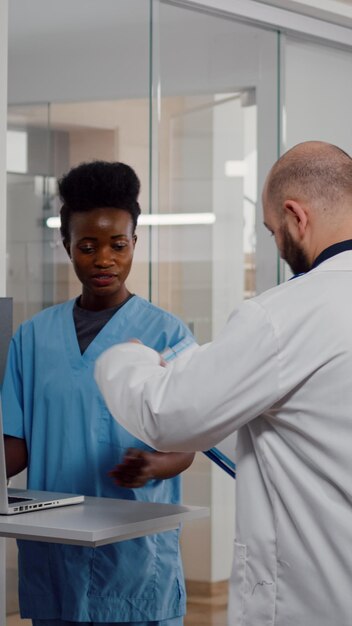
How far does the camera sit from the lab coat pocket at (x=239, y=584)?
192 centimetres

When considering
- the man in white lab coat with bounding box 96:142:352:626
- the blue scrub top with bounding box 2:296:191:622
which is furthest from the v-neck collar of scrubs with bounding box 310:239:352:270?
the blue scrub top with bounding box 2:296:191:622

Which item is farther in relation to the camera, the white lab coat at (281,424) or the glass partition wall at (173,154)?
the glass partition wall at (173,154)

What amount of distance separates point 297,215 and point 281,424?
341mm

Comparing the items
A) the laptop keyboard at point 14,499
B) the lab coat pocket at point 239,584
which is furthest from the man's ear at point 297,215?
the laptop keyboard at point 14,499

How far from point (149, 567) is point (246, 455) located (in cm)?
60

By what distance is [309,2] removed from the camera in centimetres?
374

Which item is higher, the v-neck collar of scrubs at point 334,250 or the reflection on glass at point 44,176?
the reflection on glass at point 44,176

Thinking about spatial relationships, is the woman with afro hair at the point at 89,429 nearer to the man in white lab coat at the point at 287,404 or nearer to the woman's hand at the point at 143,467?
the woman's hand at the point at 143,467

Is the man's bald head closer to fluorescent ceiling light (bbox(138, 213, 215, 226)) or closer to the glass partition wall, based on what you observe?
the glass partition wall

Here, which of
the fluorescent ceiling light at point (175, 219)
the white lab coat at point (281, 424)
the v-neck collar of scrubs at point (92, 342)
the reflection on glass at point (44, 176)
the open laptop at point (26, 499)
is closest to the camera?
the white lab coat at point (281, 424)

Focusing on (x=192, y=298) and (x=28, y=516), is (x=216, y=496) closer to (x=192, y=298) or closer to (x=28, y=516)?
(x=192, y=298)

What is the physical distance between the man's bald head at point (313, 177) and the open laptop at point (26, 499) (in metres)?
0.68

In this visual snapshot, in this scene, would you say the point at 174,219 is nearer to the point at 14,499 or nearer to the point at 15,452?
the point at 15,452

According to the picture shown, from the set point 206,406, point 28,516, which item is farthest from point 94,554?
point 206,406
